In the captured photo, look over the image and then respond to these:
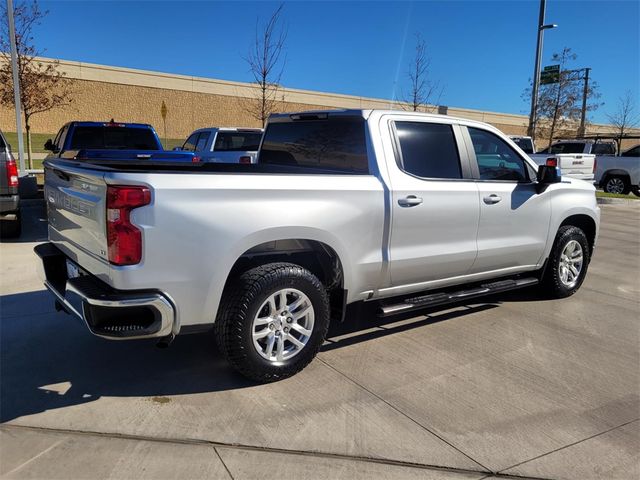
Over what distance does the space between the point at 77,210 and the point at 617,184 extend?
20.7m

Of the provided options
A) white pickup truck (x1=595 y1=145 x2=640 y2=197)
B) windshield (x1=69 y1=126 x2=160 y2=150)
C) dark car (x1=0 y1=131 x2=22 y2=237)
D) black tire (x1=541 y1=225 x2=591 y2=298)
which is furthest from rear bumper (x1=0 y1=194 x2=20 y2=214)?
white pickup truck (x1=595 y1=145 x2=640 y2=197)

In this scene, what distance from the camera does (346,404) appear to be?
11.6 ft

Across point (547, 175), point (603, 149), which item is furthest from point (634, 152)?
point (547, 175)

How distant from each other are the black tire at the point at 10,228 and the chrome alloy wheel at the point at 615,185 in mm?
19534

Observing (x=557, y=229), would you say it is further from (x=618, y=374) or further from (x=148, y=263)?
(x=148, y=263)

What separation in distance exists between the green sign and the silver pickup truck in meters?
17.4

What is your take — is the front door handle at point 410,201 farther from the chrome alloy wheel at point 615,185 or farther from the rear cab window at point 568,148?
the chrome alloy wheel at point 615,185

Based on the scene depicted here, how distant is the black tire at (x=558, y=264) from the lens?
5.79 m

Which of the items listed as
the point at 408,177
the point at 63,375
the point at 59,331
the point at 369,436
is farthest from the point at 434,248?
the point at 59,331

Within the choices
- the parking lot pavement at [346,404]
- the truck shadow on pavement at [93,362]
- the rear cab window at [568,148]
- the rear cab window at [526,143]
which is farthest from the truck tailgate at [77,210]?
the rear cab window at [568,148]

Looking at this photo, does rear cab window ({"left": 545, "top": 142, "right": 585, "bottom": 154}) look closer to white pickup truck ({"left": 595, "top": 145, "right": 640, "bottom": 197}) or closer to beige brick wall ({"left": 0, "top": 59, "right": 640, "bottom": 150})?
white pickup truck ({"left": 595, "top": 145, "right": 640, "bottom": 197})

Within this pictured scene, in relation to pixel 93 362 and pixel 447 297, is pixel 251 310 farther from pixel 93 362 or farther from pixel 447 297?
pixel 447 297

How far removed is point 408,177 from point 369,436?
2.09 meters

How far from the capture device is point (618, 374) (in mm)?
4160
